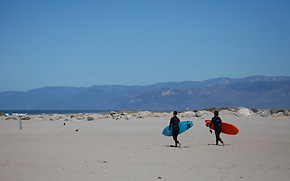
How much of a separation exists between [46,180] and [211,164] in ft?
15.3

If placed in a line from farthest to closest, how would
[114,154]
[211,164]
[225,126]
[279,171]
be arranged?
[225,126] → [114,154] → [211,164] → [279,171]

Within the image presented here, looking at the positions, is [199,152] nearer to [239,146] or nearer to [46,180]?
[239,146]

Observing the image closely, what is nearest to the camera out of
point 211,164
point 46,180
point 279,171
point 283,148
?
point 46,180

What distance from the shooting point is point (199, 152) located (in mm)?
12844

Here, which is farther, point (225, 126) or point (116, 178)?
point (225, 126)

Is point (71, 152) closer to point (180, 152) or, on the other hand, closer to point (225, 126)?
point (180, 152)

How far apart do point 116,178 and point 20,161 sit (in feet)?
12.2

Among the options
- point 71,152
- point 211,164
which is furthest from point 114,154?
point 211,164

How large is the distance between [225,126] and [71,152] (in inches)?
322

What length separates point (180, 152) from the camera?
42.3ft

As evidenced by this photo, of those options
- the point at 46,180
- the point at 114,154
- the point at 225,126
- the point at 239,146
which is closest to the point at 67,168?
the point at 46,180

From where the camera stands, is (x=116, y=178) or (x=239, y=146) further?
(x=239, y=146)

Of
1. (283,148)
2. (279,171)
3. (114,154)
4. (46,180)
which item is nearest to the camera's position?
(46,180)

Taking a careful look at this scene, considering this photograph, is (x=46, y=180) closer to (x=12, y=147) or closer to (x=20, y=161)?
(x=20, y=161)
